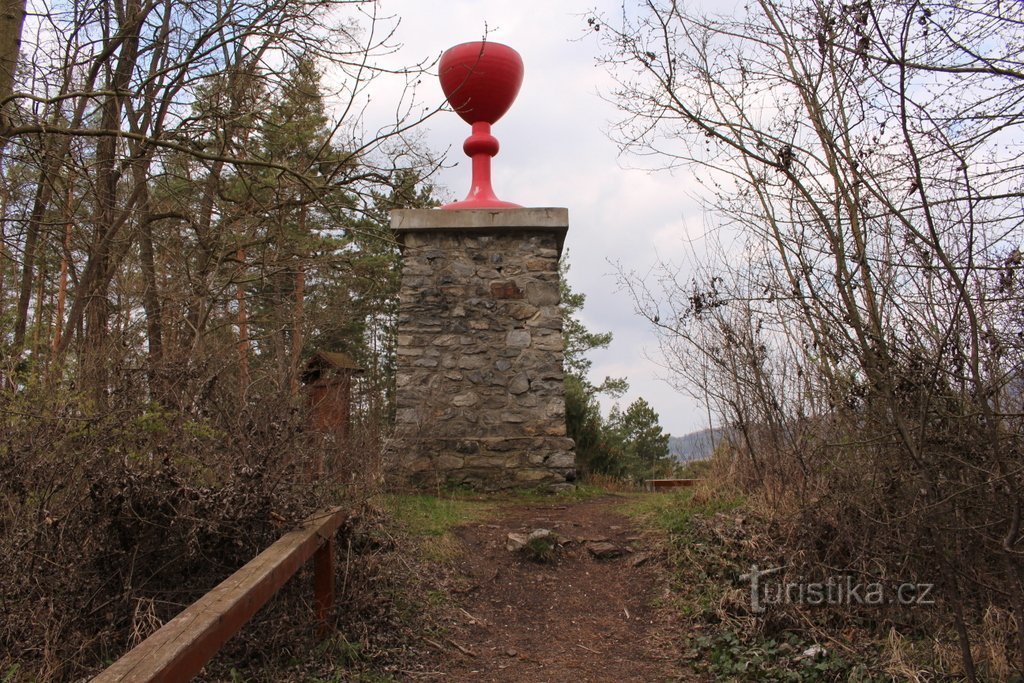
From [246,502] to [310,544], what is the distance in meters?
0.37

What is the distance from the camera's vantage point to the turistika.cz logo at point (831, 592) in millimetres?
3346

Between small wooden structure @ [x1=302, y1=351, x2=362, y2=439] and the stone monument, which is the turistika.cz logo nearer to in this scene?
small wooden structure @ [x1=302, y1=351, x2=362, y2=439]

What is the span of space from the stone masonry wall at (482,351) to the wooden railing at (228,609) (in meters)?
4.01

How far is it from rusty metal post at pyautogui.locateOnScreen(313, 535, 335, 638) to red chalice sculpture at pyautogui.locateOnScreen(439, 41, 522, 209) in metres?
5.14

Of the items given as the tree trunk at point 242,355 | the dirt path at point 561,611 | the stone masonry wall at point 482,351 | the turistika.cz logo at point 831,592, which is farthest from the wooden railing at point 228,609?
the stone masonry wall at point 482,351

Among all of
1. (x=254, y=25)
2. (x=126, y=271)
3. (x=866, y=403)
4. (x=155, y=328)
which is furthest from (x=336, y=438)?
(x=126, y=271)

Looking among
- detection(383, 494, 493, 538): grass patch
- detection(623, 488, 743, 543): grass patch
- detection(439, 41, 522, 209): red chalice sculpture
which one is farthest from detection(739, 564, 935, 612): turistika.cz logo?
detection(439, 41, 522, 209): red chalice sculpture

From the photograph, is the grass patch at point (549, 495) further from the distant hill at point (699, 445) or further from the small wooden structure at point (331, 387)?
the small wooden structure at point (331, 387)

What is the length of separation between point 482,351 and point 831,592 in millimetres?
4754

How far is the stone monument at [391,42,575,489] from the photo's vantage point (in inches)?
303

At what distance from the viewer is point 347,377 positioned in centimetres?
580

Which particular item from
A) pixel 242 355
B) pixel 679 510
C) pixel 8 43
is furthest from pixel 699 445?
pixel 8 43

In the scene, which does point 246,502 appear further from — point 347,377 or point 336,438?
point 347,377

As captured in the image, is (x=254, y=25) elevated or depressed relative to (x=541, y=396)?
elevated
